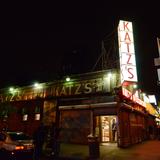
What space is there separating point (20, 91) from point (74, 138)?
10108 millimetres

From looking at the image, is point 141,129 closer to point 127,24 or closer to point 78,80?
point 78,80

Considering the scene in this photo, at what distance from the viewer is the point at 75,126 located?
18734 millimetres

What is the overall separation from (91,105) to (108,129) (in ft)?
12.1

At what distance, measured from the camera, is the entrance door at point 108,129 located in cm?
1958

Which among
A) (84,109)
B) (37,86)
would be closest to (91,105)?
(84,109)

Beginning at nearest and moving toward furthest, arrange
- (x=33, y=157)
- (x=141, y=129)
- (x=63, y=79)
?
Result: (x=33, y=157) → (x=63, y=79) → (x=141, y=129)

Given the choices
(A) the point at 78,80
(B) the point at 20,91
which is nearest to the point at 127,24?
(A) the point at 78,80

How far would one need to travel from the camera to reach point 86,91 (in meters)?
19.1

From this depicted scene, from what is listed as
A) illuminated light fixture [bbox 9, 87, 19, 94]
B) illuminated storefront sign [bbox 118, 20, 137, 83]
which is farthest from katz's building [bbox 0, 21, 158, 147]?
illuminated light fixture [bbox 9, 87, 19, 94]

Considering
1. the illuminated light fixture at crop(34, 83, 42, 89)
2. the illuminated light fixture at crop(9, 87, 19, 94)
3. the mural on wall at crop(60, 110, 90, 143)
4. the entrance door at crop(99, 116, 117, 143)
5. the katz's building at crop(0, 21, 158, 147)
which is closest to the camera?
the katz's building at crop(0, 21, 158, 147)

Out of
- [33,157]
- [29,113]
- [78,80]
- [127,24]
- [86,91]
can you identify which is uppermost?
[127,24]

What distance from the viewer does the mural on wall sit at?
59.4 feet

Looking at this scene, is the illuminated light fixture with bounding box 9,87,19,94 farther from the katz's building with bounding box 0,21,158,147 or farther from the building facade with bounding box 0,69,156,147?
the katz's building with bounding box 0,21,158,147

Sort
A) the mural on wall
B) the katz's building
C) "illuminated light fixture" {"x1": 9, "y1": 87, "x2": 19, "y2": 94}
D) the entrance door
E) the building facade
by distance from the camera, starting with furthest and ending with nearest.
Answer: "illuminated light fixture" {"x1": 9, "y1": 87, "x2": 19, "y2": 94}, the entrance door, the mural on wall, the building facade, the katz's building
